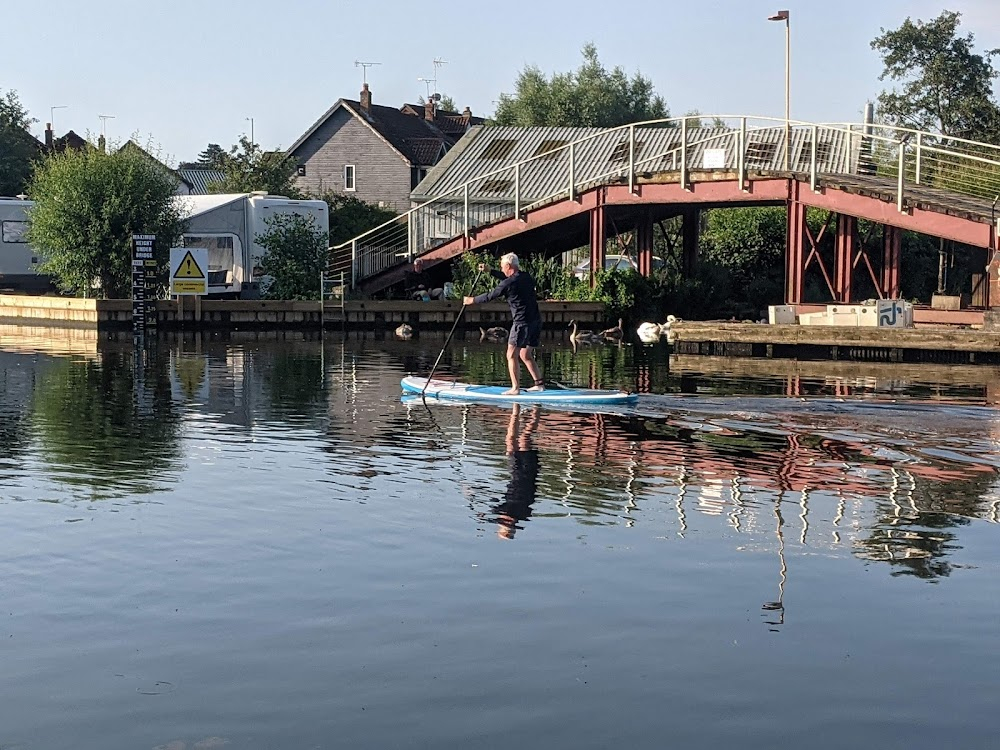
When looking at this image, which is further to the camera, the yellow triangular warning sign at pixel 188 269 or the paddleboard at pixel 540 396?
the yellow triangular warning sign at pixel 188 269

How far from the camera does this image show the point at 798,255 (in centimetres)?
4009

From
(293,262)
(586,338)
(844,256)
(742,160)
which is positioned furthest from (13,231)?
(844,256)

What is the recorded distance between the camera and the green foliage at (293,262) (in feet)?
151

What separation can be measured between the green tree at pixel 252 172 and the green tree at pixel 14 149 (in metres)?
12.1

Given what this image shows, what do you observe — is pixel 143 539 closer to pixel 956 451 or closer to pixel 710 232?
pixel 956 451

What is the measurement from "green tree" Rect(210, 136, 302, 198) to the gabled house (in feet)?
18.9

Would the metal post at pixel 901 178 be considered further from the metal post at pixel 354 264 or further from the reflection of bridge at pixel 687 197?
the metal post at pixel 354 264

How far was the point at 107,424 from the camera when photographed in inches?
774

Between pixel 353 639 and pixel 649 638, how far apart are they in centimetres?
175

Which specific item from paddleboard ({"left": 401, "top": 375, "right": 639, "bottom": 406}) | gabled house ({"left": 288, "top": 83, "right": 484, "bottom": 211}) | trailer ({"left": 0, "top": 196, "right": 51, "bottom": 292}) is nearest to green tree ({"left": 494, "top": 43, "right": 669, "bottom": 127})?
gabled house ({"left": 288, "top": 83, "right": 484, "bottom": 211})

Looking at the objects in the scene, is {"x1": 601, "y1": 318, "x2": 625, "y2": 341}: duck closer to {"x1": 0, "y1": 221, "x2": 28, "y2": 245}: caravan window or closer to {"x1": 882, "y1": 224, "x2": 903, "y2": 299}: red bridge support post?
{"x1": 882, "y1": 224, "x2": 903, "y2": 299}: red bridge support post

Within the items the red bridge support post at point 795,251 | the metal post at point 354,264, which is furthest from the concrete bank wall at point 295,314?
the red bridge support post at point 795,251

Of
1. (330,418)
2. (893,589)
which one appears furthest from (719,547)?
(330,418)

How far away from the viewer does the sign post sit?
137 feet
